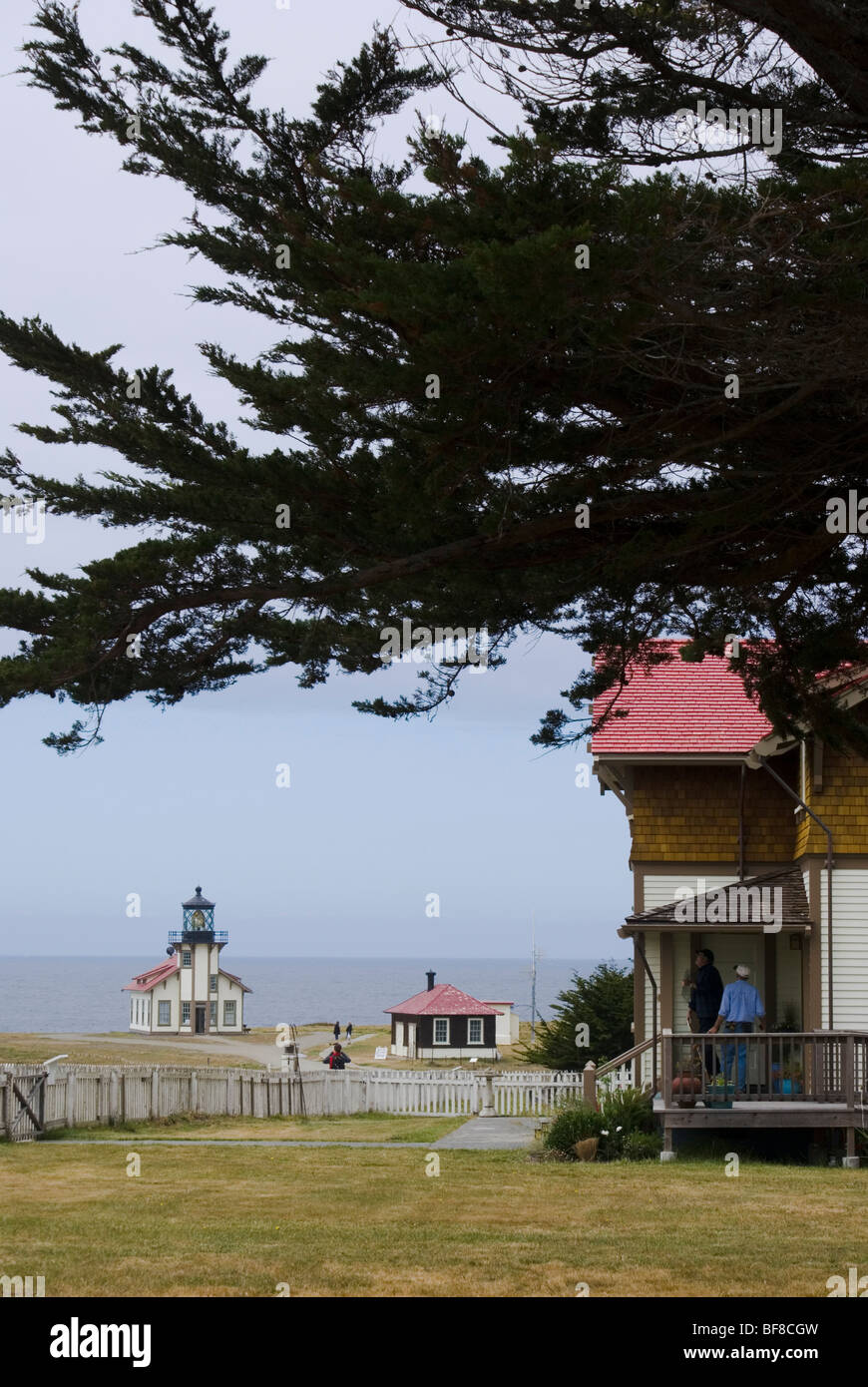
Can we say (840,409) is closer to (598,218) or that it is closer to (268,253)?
(598,218)

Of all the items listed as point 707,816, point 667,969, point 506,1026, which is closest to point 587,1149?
point 667,969

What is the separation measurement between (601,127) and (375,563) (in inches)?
113

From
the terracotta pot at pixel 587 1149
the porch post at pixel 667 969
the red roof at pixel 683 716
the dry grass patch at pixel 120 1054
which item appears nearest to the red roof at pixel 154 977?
the dry grass patch at pixel 120 1054

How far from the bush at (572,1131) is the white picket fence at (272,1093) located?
662 centimetres

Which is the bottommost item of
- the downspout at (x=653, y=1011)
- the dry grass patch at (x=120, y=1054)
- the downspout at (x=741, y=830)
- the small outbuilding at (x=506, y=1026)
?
the small outbuilding at (x=506, y=1026)

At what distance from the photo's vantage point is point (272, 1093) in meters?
26.4

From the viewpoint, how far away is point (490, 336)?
24.2ft

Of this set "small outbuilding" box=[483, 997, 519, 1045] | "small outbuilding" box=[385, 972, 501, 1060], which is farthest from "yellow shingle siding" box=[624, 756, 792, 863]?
"small outbuilding" box=[483, 997, 519, 1045]

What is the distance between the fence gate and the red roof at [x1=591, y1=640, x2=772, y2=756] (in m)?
8.73

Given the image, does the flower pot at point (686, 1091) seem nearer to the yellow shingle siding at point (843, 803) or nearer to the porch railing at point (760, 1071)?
the porch railing at point (760, 1071)

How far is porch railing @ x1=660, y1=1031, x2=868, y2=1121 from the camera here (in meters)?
17.2

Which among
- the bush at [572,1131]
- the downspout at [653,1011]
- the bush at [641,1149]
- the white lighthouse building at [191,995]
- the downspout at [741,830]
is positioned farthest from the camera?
the white lighthouse building at [191,995]

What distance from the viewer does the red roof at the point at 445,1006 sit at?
74.7 meters
